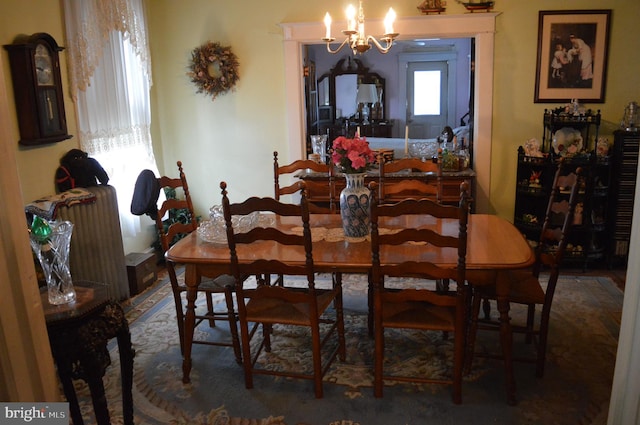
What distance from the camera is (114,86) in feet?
13.8

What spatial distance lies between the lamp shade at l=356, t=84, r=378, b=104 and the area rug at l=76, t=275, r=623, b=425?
19.2 feet

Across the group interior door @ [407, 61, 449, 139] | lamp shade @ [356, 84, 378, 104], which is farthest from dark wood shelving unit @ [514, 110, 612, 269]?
interior door @ [407, 61, 449, 139]

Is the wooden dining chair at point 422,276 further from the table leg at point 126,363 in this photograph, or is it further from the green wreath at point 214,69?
the green wreath at point 214,69

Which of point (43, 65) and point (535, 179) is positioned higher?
point (43, 65)

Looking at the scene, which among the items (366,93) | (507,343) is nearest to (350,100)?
(366,93)

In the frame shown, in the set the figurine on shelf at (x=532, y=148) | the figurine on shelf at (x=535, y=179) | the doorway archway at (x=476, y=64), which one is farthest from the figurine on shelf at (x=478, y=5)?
the figurine on shelf at (x=535, y=179)

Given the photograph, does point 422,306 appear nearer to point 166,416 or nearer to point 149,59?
point 166,416

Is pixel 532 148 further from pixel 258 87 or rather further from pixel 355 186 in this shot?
pixel 258 87

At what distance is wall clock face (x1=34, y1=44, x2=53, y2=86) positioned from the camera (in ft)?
11.0

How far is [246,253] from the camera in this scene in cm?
274

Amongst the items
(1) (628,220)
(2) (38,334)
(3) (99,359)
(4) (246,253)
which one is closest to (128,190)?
(4) (246,253)

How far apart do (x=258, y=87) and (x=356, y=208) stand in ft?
8.08

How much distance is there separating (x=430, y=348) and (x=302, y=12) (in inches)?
123

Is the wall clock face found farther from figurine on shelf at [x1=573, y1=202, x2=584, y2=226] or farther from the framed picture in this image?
figurine on shelf at [x1=573, y1=202, x2=584, y2=226]
